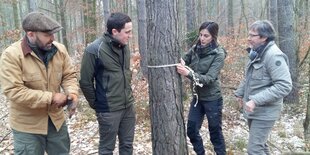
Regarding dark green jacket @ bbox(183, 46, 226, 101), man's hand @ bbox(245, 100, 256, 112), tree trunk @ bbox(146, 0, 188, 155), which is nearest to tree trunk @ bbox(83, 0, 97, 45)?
dark green jacket @ bbox(183, 46, 226, 101)

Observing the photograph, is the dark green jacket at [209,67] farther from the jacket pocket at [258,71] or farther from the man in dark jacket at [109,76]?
the man in dark jacket at [109,76]

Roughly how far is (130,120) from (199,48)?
1.32m

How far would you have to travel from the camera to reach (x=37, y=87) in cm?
341

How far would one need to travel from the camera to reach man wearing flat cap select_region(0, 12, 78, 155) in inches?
128

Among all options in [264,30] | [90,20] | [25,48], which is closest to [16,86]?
[25,48]

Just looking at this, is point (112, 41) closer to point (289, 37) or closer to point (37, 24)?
point (37, 24)

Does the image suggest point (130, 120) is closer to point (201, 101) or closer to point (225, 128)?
point (201, 101)

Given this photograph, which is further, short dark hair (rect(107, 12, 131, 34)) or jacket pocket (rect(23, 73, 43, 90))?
short dark hair (rect(107, 12, 131, 34))

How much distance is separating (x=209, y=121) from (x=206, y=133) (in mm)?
1935

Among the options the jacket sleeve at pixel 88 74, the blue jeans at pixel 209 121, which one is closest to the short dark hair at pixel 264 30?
the blue jeans at pixel 209 121

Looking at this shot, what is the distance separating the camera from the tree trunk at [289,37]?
8695mm

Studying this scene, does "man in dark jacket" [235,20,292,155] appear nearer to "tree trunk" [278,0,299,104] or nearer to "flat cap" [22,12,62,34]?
"flat cap" [22,12,62,34]

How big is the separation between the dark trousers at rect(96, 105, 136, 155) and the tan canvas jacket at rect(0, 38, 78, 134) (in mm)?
493

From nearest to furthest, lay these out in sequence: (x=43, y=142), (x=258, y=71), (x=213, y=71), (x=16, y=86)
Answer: (x=16, y=86) → (x=43, y=142) → (x=258, y=71) → (x=213, y=71)
